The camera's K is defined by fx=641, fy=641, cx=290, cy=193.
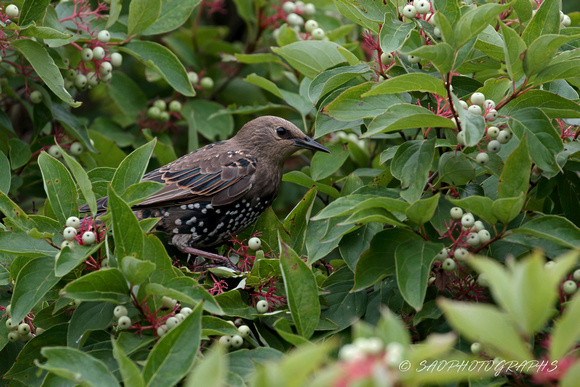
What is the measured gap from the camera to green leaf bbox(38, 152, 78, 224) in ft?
9.29

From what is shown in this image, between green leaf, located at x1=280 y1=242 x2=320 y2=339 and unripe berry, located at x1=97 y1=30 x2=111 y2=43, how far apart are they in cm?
203

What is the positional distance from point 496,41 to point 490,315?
1.95 m

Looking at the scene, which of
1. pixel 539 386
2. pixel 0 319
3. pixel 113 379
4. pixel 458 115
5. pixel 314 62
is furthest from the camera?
pixel 314 62

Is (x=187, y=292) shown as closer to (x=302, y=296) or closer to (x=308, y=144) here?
(x=302, y=296)

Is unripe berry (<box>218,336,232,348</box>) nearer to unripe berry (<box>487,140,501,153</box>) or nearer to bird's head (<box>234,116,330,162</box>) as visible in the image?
unripe berry (<box>487,140,501,153</box>)

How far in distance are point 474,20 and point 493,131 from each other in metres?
0.52

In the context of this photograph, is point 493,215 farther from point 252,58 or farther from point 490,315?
point 252,58

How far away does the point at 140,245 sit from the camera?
8.11ft

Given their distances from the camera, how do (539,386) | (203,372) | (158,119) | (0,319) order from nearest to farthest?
(203,372) → (539,386) → (0,319) → (158,119)

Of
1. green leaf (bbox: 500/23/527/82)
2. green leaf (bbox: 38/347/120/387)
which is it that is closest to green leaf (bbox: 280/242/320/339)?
green leaf (bbox: 38/347/120/387)

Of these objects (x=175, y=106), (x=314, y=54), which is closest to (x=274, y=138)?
(x=175, y=106)

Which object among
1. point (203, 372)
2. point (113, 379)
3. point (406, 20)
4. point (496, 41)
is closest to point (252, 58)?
point (406, 20)

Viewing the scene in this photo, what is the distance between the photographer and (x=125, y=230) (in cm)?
242

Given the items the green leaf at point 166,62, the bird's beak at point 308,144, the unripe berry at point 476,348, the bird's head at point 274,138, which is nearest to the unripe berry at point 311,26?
the bird's head at point 274,138
